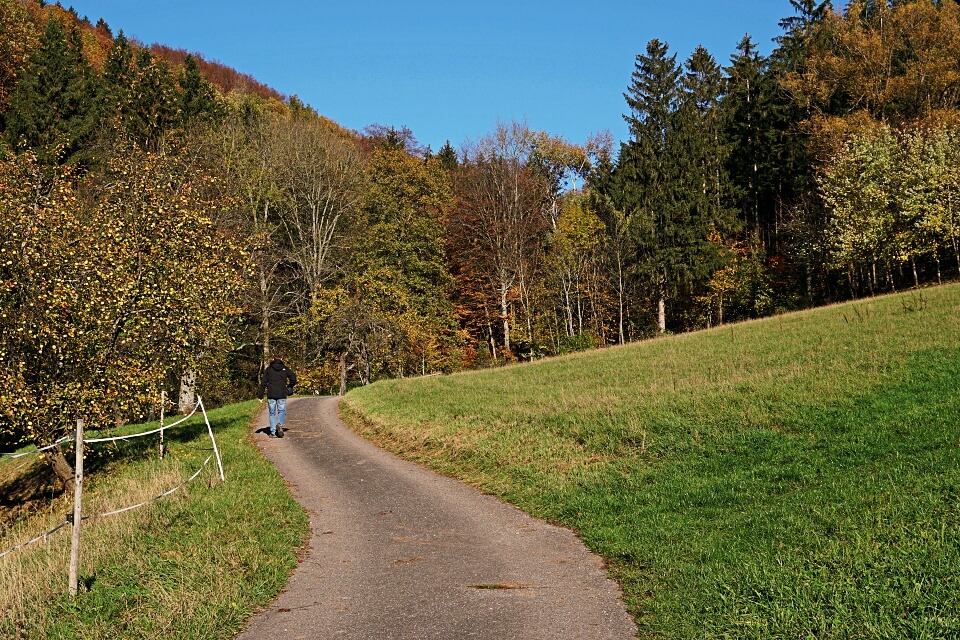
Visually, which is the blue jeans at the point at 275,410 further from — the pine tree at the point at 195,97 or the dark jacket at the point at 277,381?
the pine tree at the point at 195,97

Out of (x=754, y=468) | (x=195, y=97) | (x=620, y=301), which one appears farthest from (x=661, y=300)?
(x=754, y=468)

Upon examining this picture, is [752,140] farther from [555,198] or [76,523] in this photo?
[76,523]

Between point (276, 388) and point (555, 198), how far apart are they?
51.0 metres

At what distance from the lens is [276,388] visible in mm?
21719

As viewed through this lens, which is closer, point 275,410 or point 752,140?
point 275,410

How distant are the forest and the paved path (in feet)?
55.1

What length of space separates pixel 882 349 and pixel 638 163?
46831 mm

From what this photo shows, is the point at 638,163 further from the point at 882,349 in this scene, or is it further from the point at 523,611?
the point at 523,611

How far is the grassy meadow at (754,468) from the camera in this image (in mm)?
6773

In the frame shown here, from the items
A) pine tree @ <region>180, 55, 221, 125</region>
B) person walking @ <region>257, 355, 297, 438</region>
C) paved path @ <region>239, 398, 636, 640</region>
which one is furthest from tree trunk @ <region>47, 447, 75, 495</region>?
pine tree @ <region>180, 55, 221, 125</region>

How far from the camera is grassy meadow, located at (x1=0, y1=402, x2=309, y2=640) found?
7.59 metres

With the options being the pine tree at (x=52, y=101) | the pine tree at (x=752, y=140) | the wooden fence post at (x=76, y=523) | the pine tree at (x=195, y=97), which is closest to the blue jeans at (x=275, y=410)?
the wooden fence post at (x=76, y=523)

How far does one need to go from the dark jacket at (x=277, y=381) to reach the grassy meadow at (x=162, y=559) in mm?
4304

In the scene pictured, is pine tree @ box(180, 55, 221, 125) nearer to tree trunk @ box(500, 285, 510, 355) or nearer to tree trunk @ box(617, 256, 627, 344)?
tree trunk @ box(500, 285, 510, 355)
